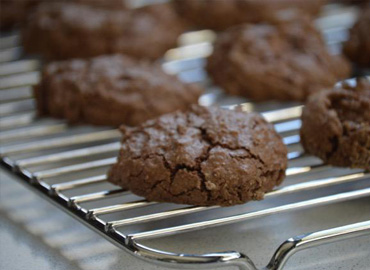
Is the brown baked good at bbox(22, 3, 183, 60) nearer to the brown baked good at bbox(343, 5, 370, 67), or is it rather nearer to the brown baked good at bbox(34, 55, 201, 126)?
the brown baked good at bbox(34, 55, 201, 126)

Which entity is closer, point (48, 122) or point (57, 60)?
point (48, 122)

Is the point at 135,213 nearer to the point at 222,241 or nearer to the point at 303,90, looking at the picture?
the point at 222,241

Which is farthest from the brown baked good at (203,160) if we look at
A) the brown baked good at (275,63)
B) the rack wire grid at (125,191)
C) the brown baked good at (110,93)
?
the brown baked good at (275,63)

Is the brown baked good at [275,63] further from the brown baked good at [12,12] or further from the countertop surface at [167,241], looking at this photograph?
the brown baked good at [12,12]

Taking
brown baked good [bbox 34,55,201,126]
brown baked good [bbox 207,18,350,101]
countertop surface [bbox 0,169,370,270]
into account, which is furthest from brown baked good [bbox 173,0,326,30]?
→ countertop surface [bbox 0,169,370,270]

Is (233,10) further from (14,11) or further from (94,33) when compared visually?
(14,11)

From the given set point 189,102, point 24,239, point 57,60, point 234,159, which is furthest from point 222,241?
point 57,60
